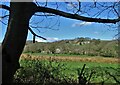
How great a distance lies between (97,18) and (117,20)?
25cm

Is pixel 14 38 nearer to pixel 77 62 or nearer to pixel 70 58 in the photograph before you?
pixel 77 62

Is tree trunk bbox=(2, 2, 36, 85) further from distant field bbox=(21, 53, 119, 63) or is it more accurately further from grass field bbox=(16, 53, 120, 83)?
distant field bbox=(21, 53, 119, 63)

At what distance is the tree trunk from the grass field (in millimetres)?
938

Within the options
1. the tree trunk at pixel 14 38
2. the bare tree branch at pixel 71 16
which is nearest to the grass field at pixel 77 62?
the bare tree branch at pixel 71 16

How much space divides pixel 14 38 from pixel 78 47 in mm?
2000

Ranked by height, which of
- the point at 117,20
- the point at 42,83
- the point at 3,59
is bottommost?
the point at 42,83

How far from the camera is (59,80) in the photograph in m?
4.64

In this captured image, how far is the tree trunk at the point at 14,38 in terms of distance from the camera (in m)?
4.21

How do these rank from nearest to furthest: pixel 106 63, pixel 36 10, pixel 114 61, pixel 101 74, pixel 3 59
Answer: pixel 3 59 < pixel 36 10 < pixel 101 74 < pixel 114 61 < pixel 106 63

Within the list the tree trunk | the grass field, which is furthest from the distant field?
the tree trunk

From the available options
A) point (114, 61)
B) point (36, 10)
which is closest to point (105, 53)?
point (114, 61)

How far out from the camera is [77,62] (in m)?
5.73

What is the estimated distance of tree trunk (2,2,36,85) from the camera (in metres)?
4.21

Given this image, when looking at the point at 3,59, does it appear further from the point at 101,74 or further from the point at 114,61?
the point at 114,61
